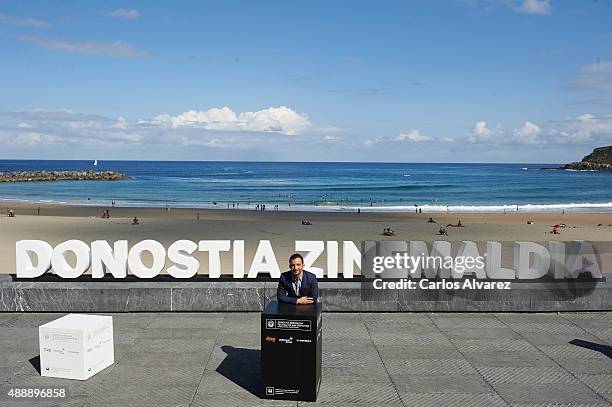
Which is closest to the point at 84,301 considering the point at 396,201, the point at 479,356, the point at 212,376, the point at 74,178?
the point at 212,376

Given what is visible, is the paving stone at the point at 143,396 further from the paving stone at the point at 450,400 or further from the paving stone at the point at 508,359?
the paving stone at the point at 508,359

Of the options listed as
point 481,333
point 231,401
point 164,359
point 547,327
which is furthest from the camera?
Result: point 547,327

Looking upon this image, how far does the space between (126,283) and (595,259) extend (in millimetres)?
10771

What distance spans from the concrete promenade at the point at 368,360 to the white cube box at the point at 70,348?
0.17 meters

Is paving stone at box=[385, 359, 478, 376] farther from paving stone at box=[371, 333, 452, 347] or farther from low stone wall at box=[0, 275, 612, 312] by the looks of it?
low stone wall at box=[0, 275, 612, 312]

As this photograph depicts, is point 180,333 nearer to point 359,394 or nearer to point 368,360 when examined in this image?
point 368,360

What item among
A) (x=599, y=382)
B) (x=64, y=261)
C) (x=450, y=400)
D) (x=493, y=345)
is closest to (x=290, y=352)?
(x=450, y=400)

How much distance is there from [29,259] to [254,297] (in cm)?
533

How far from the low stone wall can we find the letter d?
327 mm

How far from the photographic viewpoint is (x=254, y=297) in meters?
13.1

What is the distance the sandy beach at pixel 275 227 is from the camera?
31709mm

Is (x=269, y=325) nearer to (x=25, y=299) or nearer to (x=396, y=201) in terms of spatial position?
(x=25, y=299)

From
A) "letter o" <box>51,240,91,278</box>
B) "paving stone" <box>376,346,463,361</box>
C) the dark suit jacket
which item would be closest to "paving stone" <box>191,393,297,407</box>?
the dark suit jacket

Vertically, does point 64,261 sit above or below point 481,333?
above
